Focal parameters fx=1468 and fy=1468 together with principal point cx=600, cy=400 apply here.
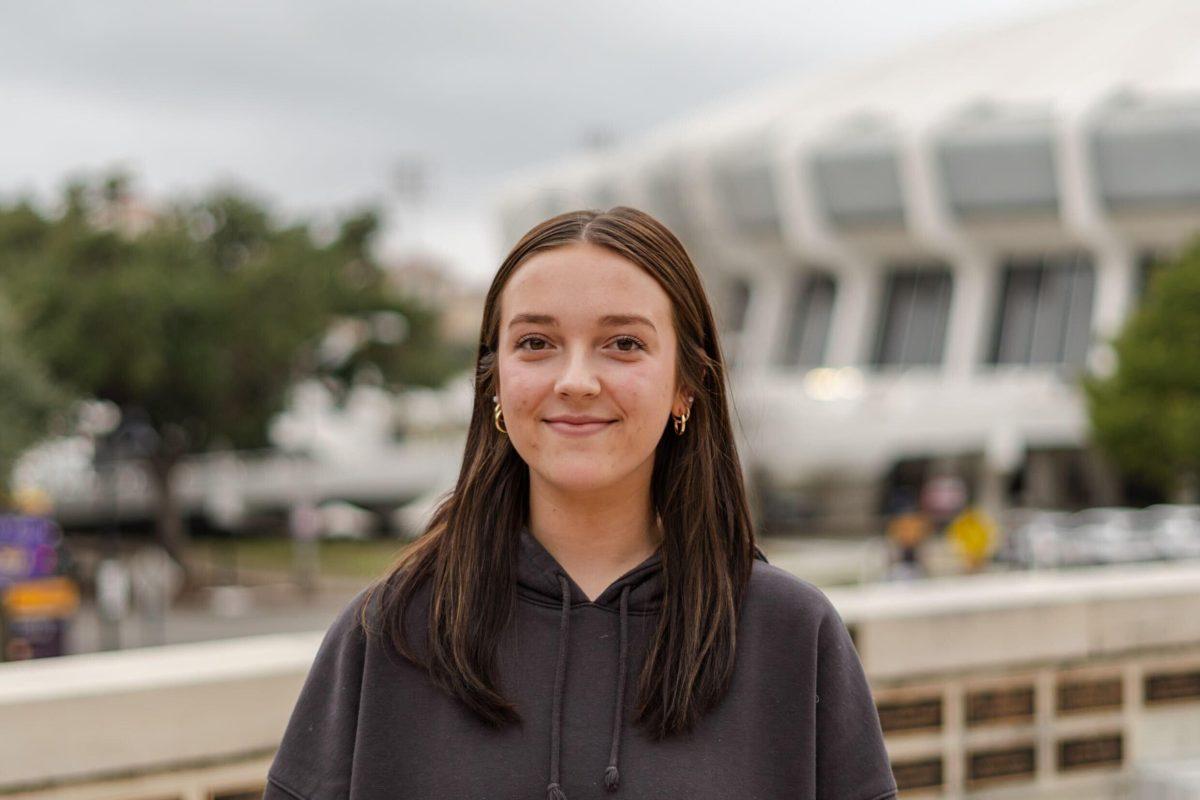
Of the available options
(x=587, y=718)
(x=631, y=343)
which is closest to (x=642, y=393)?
(x=631, y=343)

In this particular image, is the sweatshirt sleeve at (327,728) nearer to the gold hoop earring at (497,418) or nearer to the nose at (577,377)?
the gold hoop earring at (497,418)

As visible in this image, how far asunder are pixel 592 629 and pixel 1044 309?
5955cm

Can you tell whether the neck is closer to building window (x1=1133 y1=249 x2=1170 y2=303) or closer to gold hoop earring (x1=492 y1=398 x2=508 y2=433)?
gold hoop earring (x1=492 y1=398 x2=508 y2=433)

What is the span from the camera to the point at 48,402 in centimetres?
3409

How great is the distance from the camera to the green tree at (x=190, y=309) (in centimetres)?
3762

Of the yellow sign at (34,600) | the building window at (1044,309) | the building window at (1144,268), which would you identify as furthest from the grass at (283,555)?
the building window at (1144,268)

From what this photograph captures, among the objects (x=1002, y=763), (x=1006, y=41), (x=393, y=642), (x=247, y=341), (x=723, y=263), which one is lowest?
(x=1002, y=763)

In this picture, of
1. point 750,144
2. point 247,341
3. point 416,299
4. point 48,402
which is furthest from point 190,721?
point 750,144

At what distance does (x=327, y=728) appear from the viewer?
7.87ft

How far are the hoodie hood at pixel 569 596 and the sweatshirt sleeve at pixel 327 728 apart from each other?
29cm

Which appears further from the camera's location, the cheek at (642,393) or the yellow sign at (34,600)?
the yellow sign at (34,600)

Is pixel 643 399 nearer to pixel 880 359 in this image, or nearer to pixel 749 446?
pixel 749 446

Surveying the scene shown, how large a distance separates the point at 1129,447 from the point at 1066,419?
8.01 m

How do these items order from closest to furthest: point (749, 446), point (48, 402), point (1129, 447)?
point (749, 446) < point (48, 402) < point (1129, 447)
